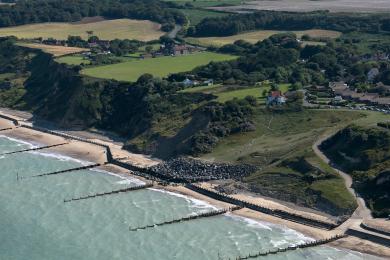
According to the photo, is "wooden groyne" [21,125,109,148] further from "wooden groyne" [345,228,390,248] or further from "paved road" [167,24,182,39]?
"paved road" [167,24,182,39]

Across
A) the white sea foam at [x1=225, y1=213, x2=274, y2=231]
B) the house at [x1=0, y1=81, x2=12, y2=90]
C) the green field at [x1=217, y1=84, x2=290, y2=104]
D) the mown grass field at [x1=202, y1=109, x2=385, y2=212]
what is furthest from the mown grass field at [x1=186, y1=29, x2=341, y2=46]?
the white sea foam at [x1=225, y1=213, x2=274, y2=231]

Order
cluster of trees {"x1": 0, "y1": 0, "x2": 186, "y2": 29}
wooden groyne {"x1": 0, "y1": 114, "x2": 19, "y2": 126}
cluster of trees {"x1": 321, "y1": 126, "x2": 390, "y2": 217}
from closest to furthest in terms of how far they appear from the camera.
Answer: cluster of trees {"x1": 321, "y1": 126, "x2": 390, "y2": 217}
wooden groyne {"x1": 0, "y1": 114, "x2": 19, "y2": 126}
cluster of trees {"x1": 0, "y1": 0, "x2": 186, "y2": 29}

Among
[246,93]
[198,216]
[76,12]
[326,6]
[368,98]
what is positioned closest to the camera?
Result: [198,216]

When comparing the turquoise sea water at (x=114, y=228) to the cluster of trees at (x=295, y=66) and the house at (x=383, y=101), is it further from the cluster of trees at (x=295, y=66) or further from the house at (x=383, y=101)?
the cluster of trees at (x=295, y=66)

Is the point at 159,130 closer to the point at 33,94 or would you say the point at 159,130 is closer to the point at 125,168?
the point at 125,168

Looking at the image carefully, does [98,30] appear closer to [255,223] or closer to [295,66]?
[295,66]

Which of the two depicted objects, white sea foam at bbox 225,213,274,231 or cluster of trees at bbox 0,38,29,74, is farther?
cluster of trees at bbox 0,38,29,74

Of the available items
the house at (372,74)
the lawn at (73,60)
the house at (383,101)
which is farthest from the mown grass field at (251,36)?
the house at (383,101)

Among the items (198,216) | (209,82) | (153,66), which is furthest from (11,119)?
(198,216)
